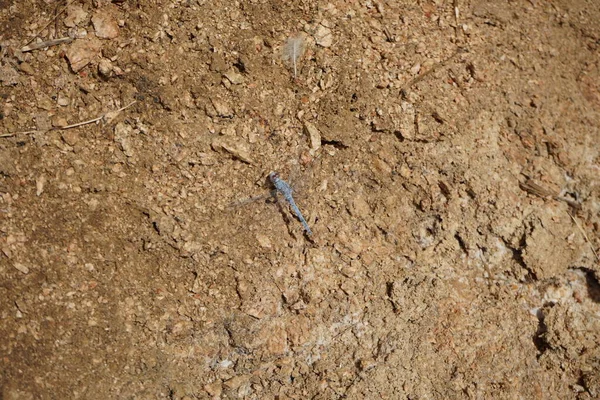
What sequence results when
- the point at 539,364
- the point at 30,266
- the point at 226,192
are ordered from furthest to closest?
the point at 539,364 → the point at 226,192 → the point at 30,266

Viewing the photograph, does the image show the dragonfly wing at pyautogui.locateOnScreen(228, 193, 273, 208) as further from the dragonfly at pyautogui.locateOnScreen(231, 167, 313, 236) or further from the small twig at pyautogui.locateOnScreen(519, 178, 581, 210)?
the small twig at pyautogui.locateOnScreen(519, 178, 581, 210)

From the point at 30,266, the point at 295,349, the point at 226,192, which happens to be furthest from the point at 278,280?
the point at 30,266

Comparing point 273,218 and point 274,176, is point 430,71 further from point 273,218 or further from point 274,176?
point 273,218

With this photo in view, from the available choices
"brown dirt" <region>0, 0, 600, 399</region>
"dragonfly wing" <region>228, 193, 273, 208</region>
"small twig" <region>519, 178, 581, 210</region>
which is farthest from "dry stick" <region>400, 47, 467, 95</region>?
"dragonfly wing" <region>228, 193, 273, 208</region>

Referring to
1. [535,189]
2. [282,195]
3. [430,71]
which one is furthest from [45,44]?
[535,189]

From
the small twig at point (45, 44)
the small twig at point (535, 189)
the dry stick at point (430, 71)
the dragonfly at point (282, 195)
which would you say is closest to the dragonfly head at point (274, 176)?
the dragonfly at point (282, 195)

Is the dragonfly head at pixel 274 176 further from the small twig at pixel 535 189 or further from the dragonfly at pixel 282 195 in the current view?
the small twig at pixel 535 189

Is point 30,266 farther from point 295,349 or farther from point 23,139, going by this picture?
point 295,349
